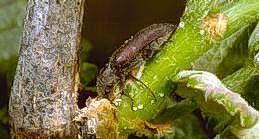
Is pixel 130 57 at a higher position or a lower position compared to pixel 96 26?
lower

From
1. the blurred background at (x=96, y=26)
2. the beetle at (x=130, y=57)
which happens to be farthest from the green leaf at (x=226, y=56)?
the blurred background at (x=96, y=26)

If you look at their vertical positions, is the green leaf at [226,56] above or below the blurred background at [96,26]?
below

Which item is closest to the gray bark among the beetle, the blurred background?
the beetle

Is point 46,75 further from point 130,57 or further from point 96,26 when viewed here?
point 96,26

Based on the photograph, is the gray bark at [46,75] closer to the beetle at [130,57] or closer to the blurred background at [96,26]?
the beetle at [130,57]

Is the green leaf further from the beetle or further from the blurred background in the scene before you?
the blurred background

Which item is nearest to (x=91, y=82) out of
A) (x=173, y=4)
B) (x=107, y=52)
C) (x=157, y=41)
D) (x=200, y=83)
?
(x=107, y=52)

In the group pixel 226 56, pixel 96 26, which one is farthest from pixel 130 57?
pixel 96 26
